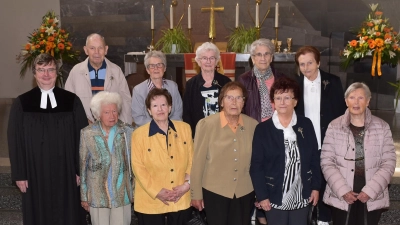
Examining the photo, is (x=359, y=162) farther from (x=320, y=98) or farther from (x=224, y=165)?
(x=224, y=165)

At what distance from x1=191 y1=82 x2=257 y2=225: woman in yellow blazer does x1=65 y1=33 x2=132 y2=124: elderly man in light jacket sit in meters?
1.33

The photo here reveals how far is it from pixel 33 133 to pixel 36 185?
0.41m

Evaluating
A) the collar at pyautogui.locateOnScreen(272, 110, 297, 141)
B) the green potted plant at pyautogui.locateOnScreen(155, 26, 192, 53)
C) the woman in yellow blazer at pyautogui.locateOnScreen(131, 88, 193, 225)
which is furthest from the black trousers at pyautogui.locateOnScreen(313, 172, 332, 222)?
the green potted plant at pyautogui.locateOnScreen(155, 26, 192, 53)

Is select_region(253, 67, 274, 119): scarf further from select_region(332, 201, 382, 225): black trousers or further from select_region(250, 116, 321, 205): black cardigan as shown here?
select_region(332, 201, 382, 225): black trousers

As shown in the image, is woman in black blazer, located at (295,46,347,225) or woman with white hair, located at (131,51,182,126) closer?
woman in black blazer, located at (295,46,347,225)

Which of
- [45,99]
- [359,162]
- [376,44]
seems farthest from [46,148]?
[376,44]

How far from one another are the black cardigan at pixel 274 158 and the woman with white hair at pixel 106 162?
989 mm

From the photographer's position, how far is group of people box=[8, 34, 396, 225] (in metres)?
3.50

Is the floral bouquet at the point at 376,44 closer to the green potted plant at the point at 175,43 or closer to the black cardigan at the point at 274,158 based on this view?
the green potted plant at the point at 175,43

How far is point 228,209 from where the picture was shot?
3.61 m

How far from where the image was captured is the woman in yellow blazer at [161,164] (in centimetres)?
363

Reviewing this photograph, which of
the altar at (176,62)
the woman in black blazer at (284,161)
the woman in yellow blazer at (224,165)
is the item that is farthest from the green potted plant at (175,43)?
the woman in black blazer at (284,161)

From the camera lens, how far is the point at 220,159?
356 cm

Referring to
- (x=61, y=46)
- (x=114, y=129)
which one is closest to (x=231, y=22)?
(x=61, y=46)
